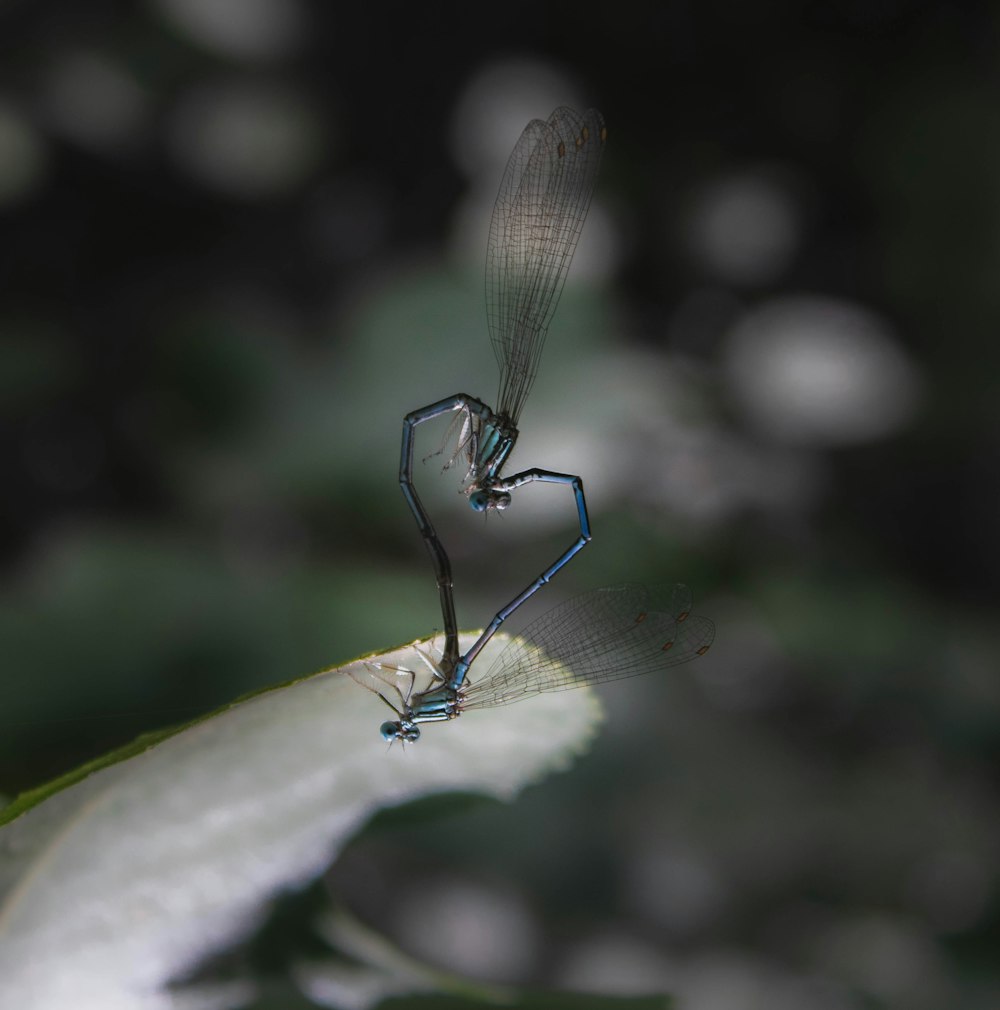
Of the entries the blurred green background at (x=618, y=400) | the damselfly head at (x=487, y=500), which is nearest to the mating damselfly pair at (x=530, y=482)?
the damselfly head at (x=487, y=500)

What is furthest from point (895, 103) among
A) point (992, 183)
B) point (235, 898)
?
point (235, 898)

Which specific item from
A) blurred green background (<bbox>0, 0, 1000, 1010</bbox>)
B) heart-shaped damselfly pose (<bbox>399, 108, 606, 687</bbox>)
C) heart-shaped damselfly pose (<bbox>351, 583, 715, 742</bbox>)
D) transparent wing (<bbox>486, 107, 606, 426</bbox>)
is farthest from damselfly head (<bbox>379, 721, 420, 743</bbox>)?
blurred green background (<bbox>0, 0, 1000, 1010</bbox>)

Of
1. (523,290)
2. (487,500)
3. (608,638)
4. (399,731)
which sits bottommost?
(399,731)

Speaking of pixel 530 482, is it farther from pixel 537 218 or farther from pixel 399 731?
pixel 399 731

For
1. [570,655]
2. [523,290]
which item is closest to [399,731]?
[570,655]

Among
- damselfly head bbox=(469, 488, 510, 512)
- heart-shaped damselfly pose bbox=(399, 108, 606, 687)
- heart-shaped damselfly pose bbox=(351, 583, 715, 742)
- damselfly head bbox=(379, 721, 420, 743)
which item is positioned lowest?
damselfly head bbox=(379, 721, 420, 743)

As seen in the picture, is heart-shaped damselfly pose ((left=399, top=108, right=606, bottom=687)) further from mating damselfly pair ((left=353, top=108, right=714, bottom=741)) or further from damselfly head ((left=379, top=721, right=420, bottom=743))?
damselfly head ((left=379, top=721, right=420, bottom=743))

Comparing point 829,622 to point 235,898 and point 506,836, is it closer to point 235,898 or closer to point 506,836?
point 506,836

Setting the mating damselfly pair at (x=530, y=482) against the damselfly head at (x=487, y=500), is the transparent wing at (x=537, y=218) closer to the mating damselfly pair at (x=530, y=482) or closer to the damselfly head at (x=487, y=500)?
the mating damselfly pair at (x=530, y=482)
